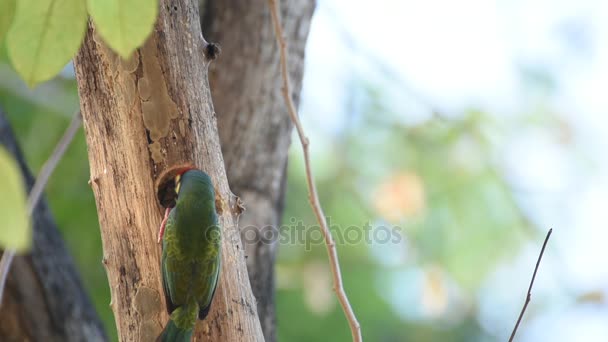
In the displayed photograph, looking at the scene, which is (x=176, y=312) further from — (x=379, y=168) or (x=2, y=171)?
(x=379, y=168)

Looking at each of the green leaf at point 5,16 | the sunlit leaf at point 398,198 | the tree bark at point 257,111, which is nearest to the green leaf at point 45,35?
the green leaf at point 5,16

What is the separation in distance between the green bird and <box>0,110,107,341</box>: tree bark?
1.00 m

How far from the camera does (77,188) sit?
4.32 m

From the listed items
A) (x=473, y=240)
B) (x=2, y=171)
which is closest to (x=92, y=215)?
(x=473, y=240)

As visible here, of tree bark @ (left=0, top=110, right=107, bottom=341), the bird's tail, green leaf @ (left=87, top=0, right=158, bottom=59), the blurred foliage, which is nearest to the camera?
green leaf @ (left=87, top=0, right=158, bottom=59)

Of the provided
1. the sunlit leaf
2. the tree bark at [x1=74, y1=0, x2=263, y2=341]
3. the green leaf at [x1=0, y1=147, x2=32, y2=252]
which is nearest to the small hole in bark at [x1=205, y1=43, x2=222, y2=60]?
the tree bark at [x1=74, y1=0, x2=263, y2=341]

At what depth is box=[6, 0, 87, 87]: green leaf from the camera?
150cm

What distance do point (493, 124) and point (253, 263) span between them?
3038 millimetres

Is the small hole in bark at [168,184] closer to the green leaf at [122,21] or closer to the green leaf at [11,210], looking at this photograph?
the green leaf at [122,21]

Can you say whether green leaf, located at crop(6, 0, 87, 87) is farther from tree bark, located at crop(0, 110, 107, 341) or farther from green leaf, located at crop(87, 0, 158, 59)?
tree bark, located at crop(0, 110, 107, 341)

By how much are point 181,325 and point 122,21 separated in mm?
864

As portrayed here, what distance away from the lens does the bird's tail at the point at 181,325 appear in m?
1.91

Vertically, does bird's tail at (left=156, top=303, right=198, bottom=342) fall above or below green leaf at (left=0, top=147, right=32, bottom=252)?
above

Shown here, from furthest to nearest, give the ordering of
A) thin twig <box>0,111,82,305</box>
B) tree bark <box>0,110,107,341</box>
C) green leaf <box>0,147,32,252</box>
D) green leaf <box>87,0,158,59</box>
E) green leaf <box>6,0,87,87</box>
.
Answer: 1. tree bark <box>0,110,107,341</box>
2. thin twig <box>0,111,82,305</box>
3. green leaf <box>6,0,87,87</box>
4. green leaf <box>87,0,158,59</box>
5. green leaf <box>0,147,32,252</box>
